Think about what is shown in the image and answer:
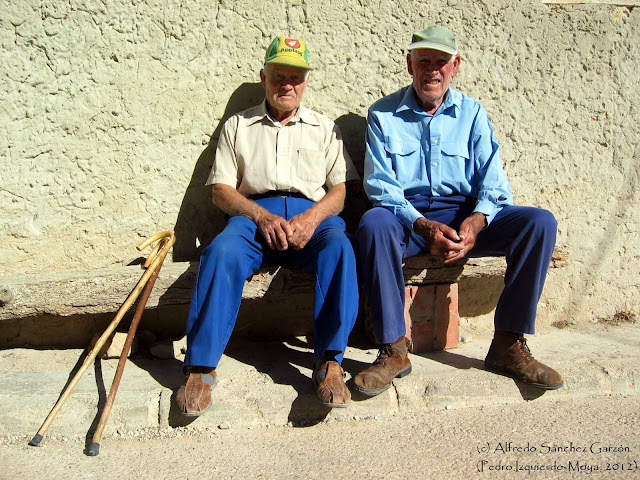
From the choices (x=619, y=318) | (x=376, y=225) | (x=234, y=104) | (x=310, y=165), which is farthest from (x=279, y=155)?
(x=619, y=318)

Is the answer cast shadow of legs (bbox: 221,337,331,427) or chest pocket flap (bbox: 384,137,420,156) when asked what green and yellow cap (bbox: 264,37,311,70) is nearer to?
chest pocket flap (bbox: 384,137,420,156)

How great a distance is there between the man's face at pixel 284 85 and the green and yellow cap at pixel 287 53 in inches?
2.1

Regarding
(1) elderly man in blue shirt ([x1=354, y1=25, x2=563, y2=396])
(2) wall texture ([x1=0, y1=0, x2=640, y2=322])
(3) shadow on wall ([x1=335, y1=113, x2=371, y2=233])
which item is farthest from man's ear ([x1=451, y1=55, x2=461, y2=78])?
(3) shadow on wall ([x1=335, y1=113, x2=371, y2=233])

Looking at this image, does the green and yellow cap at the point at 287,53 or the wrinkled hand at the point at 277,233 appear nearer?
the wrinkled hand at the point at 277,233

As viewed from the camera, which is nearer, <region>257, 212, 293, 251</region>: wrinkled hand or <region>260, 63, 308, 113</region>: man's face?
<region>257, 212, 293, 251</region>: wrinkled hand

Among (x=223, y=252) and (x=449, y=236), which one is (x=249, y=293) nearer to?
(x=223, y=252)

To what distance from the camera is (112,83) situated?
3477 mm

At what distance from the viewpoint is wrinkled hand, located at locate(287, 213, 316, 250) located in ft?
10.2

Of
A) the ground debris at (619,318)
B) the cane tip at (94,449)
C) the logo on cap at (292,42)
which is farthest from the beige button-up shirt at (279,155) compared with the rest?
the ground debris at (619,318)

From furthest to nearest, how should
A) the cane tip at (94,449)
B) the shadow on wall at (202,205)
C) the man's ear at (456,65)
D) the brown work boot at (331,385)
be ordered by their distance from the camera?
the shadow on wall at (202,205) < the man's ear at (456,65) < the brown work boot at (331,385) < the cane tip at (94,449)

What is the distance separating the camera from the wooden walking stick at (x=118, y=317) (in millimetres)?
2709

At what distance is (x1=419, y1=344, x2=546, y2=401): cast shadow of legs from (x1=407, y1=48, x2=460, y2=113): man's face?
4.63 ft

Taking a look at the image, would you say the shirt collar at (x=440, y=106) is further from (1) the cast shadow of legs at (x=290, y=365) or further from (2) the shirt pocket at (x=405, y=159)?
(1) the cast shadow of legs at (x=290, y=365)

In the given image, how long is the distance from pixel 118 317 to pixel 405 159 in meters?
1.71
